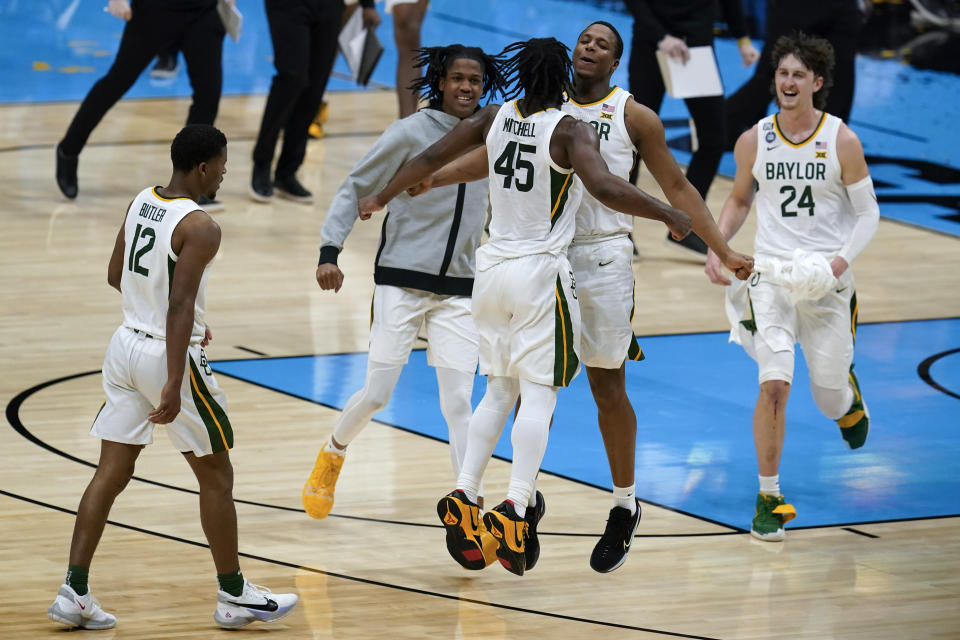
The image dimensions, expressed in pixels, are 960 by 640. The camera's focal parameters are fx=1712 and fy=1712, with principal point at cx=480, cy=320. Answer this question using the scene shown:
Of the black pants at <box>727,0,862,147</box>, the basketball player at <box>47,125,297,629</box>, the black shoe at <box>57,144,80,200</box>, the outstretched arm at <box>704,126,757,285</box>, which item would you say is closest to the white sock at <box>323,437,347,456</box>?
the basketball player at <box>47,125,297,629</box>

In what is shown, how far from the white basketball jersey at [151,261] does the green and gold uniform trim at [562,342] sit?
1073 mm

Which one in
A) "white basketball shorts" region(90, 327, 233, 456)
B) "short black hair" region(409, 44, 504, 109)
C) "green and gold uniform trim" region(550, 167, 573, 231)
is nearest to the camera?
"white basketball shorts" region(90, 327, 233, 456)

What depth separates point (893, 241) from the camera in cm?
1116

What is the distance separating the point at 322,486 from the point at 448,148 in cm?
132

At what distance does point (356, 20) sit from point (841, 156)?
6.44 m

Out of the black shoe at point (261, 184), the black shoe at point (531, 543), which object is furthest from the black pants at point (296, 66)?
the black shoe at point (531, 543)

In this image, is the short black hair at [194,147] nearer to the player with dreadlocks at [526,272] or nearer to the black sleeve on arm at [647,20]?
the player with dreadlocks at [526,272]

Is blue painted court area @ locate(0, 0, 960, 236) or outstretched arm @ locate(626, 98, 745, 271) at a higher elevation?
outstretched arm @ locate(626, 98, 745, 271)

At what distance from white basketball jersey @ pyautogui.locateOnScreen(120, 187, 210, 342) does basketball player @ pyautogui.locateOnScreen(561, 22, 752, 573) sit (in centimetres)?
131

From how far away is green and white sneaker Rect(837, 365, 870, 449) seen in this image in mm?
6730

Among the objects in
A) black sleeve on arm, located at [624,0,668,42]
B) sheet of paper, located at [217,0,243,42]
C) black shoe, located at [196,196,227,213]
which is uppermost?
black sleeve on arm, located at [624,0,668,42]

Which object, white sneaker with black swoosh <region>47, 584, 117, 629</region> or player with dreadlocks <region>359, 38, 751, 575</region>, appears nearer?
white sneaker with black swoosh <region>47, 584, 117, 629</region>

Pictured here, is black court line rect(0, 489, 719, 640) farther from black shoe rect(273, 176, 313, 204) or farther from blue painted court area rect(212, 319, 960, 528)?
black shoe rect(273, 176, 313, 204)

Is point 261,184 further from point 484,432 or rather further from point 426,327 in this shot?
point 484,432
